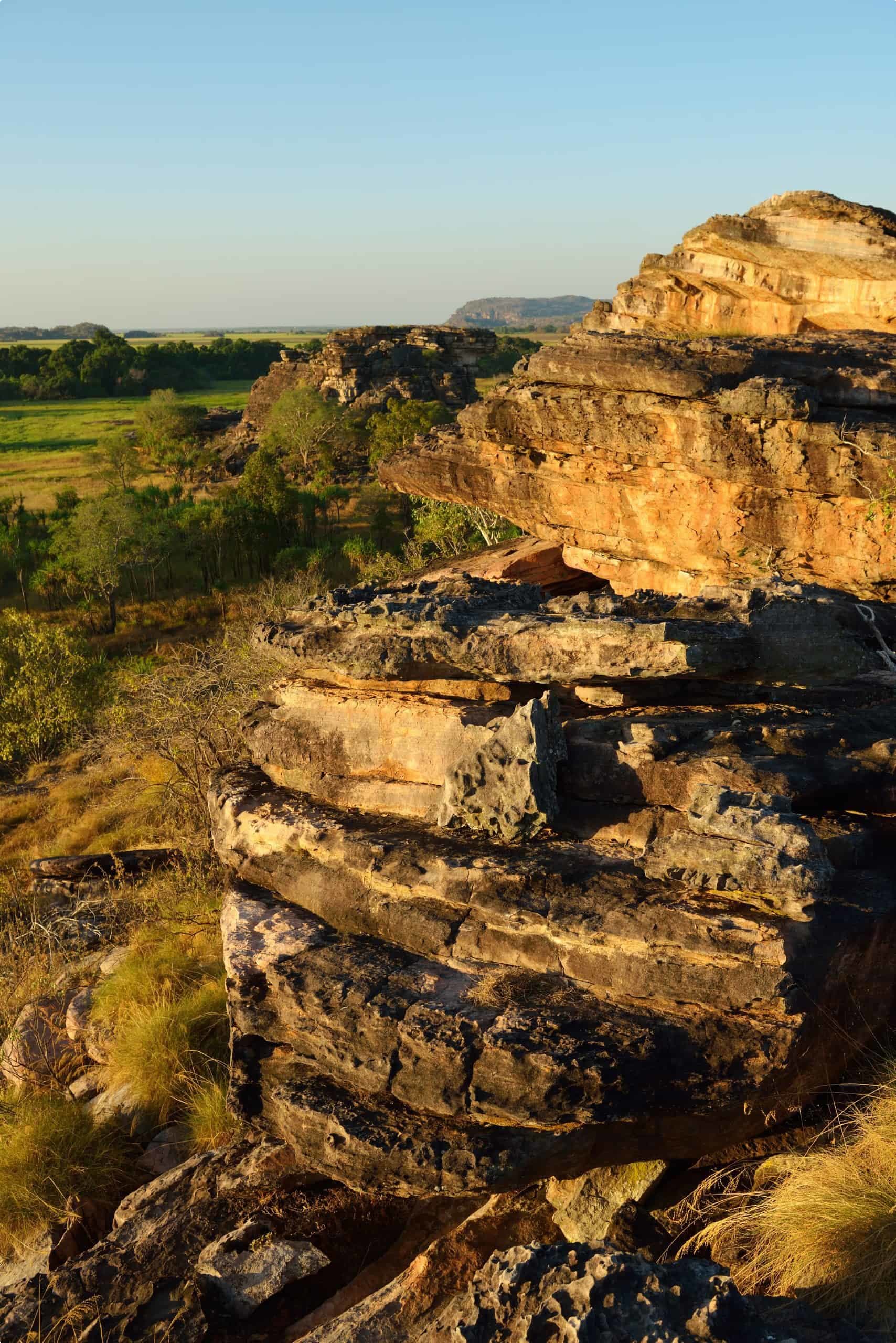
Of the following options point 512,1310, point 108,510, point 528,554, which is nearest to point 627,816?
point 512,1310

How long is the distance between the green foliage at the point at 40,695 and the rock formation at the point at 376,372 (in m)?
37.0

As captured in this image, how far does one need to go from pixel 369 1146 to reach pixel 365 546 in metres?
35.0

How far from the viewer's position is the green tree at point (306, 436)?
53281mm

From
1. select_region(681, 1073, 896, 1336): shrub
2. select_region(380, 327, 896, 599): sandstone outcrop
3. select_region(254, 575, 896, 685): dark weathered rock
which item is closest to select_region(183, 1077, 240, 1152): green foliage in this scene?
select_region(254, 575, 896, 685): dark weathered rock

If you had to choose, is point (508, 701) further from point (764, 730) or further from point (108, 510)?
point (108, 510)

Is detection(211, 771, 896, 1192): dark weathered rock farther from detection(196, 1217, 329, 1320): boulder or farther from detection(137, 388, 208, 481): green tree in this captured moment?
detection(137, 388, 208, 481): green tree

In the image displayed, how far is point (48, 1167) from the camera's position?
642 cm

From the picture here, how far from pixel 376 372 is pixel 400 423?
14754 millimetres

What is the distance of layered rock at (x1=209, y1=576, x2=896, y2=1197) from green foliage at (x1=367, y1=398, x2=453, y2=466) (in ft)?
134

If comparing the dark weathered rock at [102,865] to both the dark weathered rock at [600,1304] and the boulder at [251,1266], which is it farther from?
the dark weathered rock at [600,1304]

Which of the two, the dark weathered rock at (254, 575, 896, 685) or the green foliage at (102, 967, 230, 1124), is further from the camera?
the green foliage at (102, 967, 230, 1124)

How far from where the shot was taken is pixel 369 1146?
15.3 feet

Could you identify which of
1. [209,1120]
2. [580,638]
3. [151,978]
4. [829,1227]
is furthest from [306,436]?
[829,1227]

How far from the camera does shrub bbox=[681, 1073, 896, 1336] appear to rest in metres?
3.85
